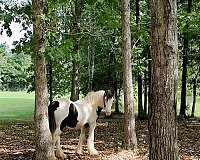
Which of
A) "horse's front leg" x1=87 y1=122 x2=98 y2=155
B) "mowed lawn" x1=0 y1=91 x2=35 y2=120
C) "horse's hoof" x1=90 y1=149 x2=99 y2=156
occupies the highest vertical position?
"horse's front leg" x1=87 y1=122 x2=98 y2=155

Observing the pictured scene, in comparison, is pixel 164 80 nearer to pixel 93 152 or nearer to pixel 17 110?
pixel 93 152

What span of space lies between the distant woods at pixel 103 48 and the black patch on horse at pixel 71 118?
1.77 m

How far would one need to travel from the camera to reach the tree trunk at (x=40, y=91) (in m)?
10.6

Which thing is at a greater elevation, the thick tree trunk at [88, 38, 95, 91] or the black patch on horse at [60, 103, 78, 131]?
the thick tree trunk at [88, 38, 95, 91]

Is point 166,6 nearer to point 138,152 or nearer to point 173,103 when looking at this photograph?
point 173,103

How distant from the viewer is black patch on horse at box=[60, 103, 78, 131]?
1242 cm

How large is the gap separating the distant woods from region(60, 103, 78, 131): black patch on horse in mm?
1771

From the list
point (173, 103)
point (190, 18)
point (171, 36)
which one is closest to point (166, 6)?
point (171, 36)

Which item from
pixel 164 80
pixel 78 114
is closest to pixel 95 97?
pixel 78 114

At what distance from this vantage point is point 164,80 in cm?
572

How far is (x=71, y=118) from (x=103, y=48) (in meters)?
25.6

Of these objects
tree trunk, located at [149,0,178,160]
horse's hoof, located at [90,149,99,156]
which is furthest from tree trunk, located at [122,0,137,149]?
tree trunk, located at [149,0,178,160]

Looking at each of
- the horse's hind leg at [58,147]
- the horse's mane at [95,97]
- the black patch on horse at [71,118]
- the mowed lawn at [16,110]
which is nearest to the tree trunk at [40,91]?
the horse's hind leg at [58,147]

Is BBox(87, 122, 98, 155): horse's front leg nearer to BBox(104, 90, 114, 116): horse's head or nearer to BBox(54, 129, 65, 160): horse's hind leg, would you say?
BBox(104, 90, 114, 116): horse's head
